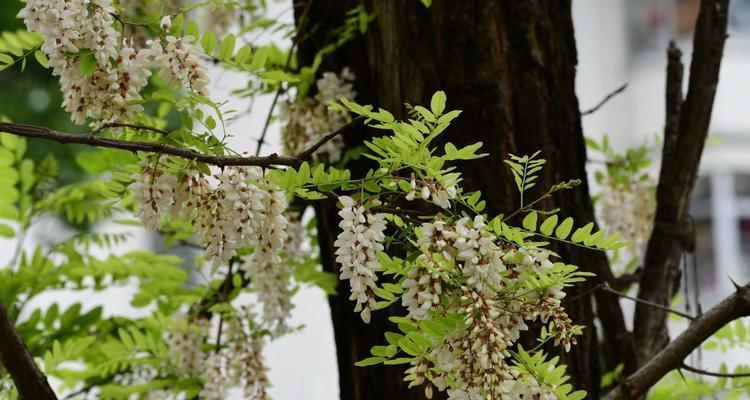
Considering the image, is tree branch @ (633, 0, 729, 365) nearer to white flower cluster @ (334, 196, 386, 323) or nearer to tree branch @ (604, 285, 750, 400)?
tree branch @ (604, 285, 750, 400)

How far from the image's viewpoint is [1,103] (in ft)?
18.0

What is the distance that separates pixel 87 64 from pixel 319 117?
2.04 feet

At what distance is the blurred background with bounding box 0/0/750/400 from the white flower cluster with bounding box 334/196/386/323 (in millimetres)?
5417

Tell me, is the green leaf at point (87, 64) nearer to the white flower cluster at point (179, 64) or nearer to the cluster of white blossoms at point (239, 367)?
the white flower cluster at point (179, 64)

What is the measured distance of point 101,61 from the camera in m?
1.18

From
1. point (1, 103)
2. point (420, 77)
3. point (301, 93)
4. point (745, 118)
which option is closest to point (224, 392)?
point (301, 93)

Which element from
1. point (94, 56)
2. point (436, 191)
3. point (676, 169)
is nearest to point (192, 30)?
point (94, 56)

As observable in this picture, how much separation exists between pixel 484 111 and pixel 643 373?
0.44 meters

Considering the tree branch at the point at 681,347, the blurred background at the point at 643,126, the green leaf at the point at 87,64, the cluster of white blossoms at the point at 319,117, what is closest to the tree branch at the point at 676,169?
the tree branch at the point at 681,347

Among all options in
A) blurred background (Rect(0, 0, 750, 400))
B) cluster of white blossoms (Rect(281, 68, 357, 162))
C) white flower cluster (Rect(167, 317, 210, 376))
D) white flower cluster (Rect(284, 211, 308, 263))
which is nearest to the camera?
cluster of white blossoms (Rect(281, 68, 357, 162))

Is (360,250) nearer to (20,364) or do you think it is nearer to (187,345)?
(20,364)

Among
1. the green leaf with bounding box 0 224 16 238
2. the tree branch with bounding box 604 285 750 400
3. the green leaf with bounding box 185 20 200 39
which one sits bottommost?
the tree branch with bounding box 604 285 750 400

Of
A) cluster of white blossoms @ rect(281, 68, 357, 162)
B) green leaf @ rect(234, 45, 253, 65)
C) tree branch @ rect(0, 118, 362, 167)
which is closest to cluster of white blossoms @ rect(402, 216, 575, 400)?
tree branch @ rect(0, 118, 362, 167)

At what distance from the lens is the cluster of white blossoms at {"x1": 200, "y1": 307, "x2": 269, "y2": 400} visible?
1772 mm
